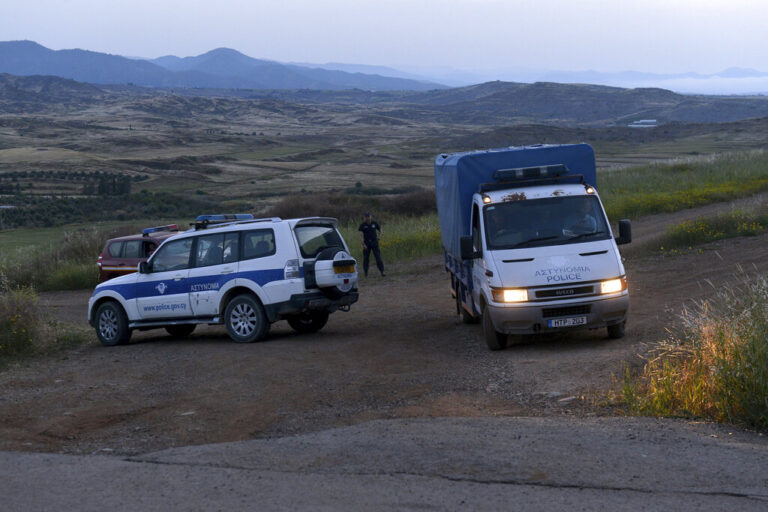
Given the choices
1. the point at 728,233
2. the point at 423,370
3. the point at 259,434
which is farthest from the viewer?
the point at 728,233

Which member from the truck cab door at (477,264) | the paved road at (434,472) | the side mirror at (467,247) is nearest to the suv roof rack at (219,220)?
the truck cab door at (477,264)

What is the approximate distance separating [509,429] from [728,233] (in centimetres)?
1679

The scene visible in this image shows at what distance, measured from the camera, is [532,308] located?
11.2 m

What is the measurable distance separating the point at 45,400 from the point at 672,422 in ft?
22.2

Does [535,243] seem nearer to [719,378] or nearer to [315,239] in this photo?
[315,239]

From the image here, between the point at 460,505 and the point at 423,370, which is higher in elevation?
the point at 460,505

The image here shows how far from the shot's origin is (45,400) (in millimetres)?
9930

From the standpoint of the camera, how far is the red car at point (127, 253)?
2014 centimetres

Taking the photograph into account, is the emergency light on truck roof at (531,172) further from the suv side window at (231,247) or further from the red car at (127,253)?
the red car at (127,253)

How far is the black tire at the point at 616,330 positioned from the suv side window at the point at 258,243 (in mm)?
5082

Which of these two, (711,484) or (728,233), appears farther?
(728,233)

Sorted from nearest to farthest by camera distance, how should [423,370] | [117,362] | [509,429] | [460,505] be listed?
[460,505] → [509,429] → [423,370] → [117,362]

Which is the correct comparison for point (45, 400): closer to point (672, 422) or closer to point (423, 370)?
point (423, 370)

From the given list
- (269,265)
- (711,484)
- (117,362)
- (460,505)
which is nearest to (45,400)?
(117,362)
